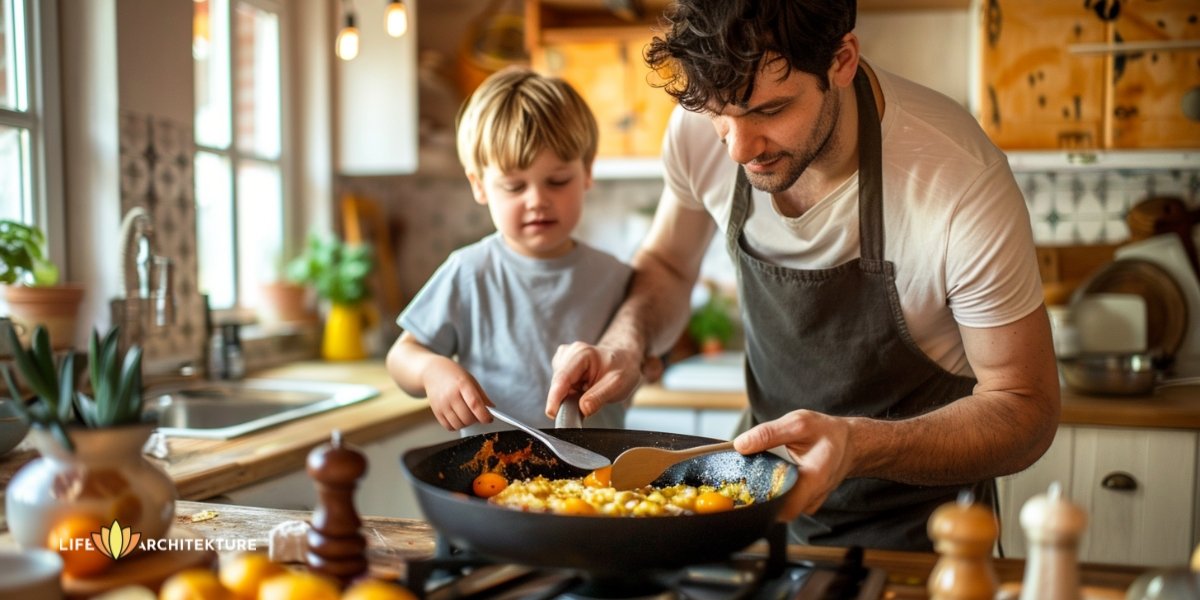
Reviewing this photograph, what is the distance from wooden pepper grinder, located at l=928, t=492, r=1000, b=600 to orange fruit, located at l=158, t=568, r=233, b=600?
557 mm

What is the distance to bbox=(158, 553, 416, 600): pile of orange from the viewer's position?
2.46 feet

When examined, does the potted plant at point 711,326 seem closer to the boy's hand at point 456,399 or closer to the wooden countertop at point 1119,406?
the wooden countertop at point 1119,406

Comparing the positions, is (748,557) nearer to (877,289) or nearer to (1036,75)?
(877,289)

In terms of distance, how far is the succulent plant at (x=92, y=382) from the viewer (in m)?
0.89

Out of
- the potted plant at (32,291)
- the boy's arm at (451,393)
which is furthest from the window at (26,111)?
the boy's arm at (451,393)

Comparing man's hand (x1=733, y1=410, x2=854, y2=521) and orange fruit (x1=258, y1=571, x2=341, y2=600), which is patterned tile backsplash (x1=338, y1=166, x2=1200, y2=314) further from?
orange fruit (x1=258, y1=571, x2=341, y2=600)

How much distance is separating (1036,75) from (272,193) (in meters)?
2.39

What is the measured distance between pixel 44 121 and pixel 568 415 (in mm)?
1670

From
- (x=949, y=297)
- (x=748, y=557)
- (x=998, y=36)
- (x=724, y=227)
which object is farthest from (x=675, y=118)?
(x=998, y=36)

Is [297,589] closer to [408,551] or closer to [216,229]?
[408,551]

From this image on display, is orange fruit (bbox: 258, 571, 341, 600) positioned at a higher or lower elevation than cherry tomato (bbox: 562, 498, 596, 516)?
lower

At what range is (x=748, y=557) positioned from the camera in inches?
38.3

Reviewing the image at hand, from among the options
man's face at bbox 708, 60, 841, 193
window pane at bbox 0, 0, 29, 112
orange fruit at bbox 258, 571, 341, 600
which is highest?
window pane at bbox 0, 0, 29, 112

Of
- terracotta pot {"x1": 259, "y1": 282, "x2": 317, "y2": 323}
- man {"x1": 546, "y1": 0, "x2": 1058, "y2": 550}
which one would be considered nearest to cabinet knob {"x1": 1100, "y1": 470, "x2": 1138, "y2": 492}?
man {"x1": 546, "y1": 0, "x2": 1058, "y2": 550}
